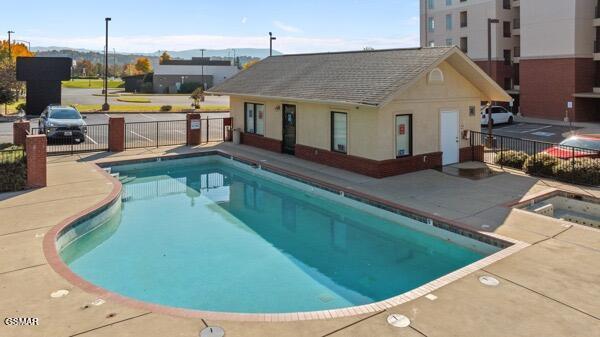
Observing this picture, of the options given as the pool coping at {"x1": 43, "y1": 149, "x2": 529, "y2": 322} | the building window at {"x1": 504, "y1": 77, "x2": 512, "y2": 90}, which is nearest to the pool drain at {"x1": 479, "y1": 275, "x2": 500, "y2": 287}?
the pool coping at {"x1": 43, "y1": 149, "x2": 529, "y2": 322}

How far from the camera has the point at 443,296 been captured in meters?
7.99

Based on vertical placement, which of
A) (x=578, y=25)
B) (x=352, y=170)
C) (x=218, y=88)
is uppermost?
(x=578, y=25)

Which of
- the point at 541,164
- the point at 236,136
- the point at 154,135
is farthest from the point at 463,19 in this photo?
the point at 541,164

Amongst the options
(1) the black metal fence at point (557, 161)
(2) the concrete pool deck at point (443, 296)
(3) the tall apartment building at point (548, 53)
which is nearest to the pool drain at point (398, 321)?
(2) the concrete pool deck at point (443, 296)

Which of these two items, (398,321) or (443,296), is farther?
(443,296)

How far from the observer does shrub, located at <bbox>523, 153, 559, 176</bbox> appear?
1725cm

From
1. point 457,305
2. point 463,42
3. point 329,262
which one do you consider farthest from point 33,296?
point 463,42

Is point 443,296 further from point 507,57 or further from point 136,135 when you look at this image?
point 507,57

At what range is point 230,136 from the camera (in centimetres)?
2778

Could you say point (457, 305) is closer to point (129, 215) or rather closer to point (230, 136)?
point (129, 215)

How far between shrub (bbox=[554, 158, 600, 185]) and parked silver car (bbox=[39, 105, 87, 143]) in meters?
22.6

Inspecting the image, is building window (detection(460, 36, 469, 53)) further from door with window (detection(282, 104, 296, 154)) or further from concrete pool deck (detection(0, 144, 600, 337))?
concrete pool deck (detection(0, 144, 600, 337))

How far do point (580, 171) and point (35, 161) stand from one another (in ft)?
60.9

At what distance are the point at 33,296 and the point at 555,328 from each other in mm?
8289
